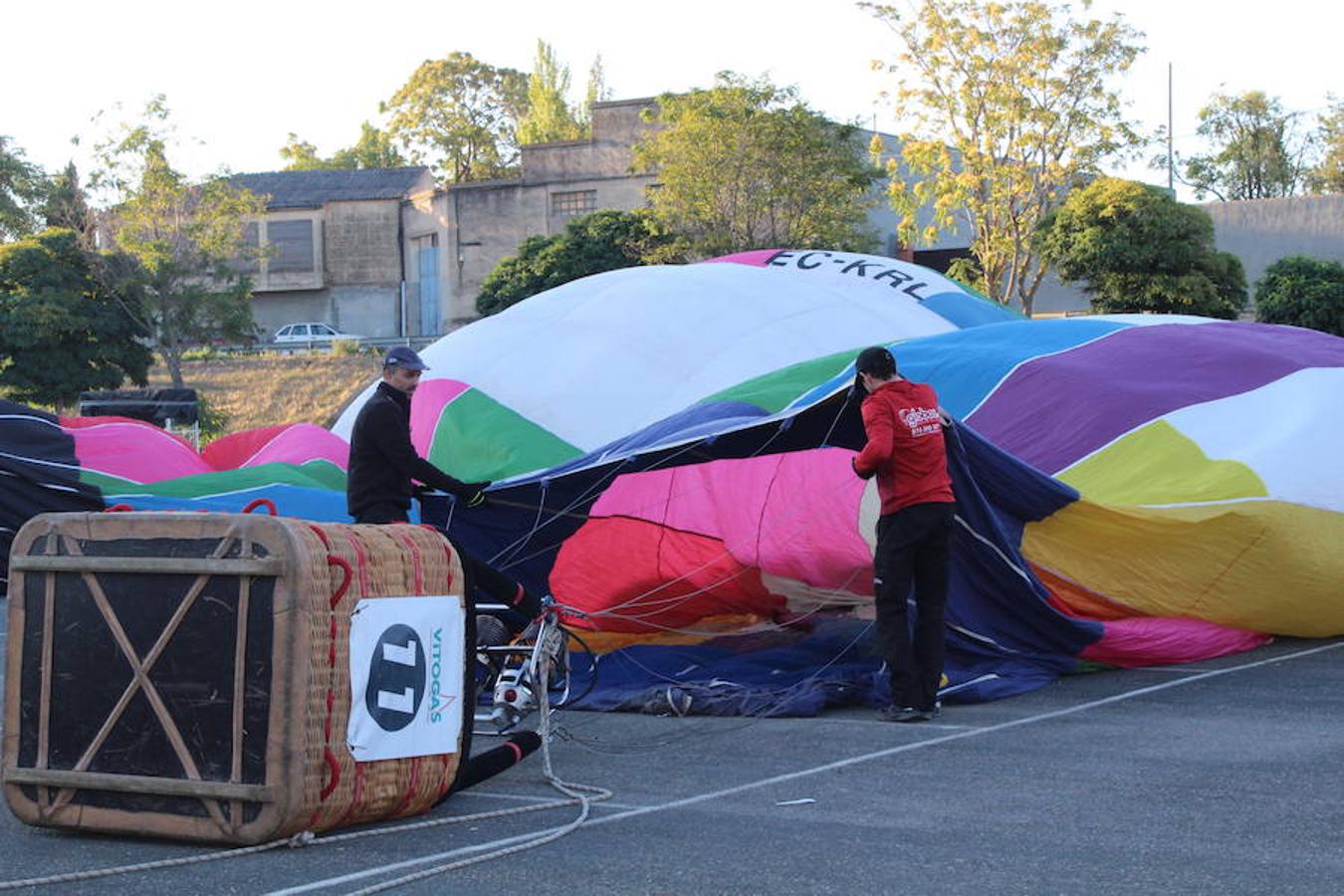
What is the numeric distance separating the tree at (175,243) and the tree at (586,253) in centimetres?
614

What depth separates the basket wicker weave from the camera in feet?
16.8

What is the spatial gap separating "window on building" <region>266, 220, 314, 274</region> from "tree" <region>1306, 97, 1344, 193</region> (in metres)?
34.4

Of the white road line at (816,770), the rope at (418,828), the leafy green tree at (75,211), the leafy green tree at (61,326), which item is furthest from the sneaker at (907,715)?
the leafy green tree at (75,211)

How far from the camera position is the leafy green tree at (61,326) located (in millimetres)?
30156

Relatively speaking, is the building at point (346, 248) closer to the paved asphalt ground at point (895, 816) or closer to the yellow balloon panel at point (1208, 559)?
the yellow balloon panel at point (1208, 559)

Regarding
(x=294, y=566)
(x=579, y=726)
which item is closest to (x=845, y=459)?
(x=579, y=726)

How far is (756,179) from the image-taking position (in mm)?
31625

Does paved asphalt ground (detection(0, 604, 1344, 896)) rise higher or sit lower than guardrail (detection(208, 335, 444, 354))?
lower

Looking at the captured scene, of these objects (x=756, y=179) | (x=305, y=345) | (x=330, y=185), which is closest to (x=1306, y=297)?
(x=756, y=179)

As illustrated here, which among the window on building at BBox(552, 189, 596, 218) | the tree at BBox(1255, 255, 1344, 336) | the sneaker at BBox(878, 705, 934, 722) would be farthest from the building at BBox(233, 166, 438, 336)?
the sneaker at BBox(878, 705, 934, 722)

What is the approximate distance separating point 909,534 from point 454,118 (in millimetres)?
60315

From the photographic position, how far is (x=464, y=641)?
234 inches

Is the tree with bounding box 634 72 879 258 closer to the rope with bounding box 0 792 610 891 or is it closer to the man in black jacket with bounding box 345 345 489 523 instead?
the man in black jacket with bounding box 345 345 489 523

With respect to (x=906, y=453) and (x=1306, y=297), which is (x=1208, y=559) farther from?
(x=1306, y=297)
